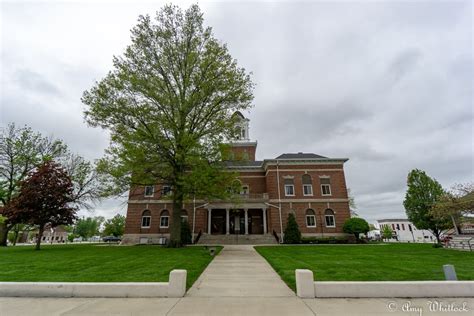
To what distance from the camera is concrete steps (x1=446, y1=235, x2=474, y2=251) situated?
59.7ft

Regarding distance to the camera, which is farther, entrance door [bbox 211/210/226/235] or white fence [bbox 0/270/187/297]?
entrance door [bbox 211/210/226/235]

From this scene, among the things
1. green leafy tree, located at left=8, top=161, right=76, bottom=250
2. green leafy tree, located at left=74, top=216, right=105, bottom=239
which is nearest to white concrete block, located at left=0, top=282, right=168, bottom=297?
green leafy tree, located at left=8, top=161, right=76, bottom=250

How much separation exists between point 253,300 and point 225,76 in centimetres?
1489

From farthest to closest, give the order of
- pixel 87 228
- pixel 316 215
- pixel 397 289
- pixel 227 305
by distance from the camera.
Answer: pixel 87 228 → pixel 316 215 → pixel 397 289 → pixel 227 305

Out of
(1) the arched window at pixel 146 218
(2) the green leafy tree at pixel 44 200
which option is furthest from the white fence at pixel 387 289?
(1) the arched window at pixel 146 218

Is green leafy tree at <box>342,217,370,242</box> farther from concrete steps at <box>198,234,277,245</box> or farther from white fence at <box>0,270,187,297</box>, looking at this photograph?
white fence at <box>0,270,187,297</box>

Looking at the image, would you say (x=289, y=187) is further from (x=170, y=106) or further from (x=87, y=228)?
(x=87, y=228)

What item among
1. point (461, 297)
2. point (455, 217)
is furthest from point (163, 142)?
point (455, 217)

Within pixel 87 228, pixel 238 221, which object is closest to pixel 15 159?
pixel 238 221

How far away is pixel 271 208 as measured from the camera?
30328 mm

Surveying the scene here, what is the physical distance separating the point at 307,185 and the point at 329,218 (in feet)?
15.8

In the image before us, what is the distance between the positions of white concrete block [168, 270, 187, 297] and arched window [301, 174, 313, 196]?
27.0 metres

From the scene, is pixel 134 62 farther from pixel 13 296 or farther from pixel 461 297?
pixel 461 297
